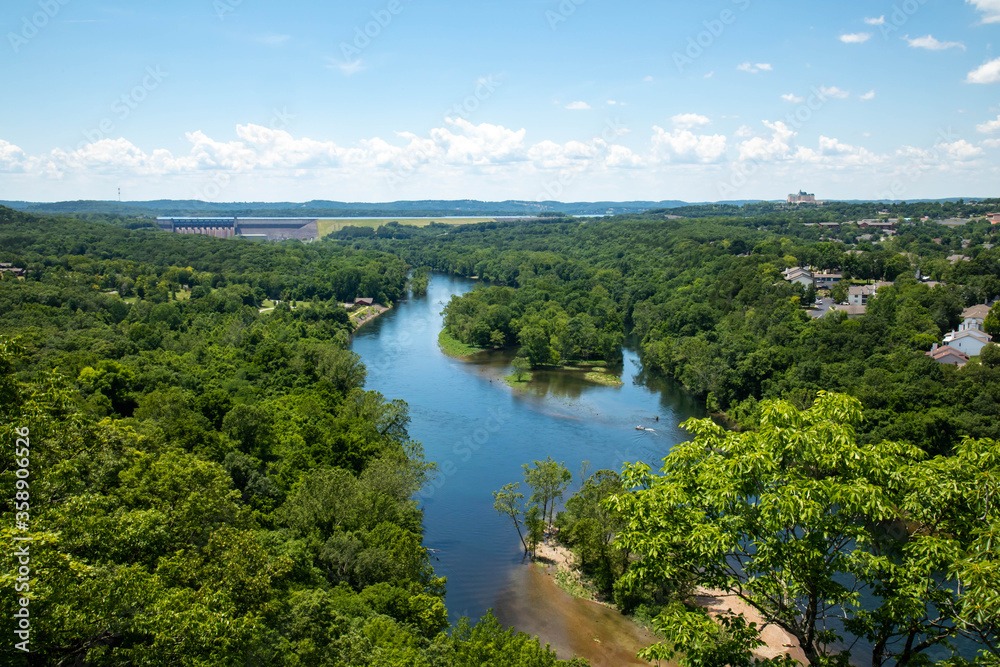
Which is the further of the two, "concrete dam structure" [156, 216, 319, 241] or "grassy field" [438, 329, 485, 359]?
"concrete dam structure" [156, 216, 319, 241]

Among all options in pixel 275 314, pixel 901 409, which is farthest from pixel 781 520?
pixel 275 314

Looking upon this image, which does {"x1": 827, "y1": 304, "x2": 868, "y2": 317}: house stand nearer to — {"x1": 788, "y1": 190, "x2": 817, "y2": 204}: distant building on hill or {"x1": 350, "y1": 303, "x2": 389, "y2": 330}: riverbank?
{"x1": 350, "y1": 303, "x2": 389, "y2": 330}: riverbank

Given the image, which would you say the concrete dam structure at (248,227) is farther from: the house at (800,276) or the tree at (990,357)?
the tree at (990,357)

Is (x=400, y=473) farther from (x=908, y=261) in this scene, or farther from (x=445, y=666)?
(x=908, y=261)

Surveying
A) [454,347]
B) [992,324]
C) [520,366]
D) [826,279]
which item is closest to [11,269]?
[454,347]

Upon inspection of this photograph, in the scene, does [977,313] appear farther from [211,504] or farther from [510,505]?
[211,504]

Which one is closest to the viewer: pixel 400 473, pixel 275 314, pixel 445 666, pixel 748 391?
pixel 445 666

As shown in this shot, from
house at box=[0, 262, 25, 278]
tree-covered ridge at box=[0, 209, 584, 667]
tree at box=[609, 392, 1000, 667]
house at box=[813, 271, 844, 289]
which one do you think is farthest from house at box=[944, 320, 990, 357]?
house at box=[0, 262, 25, 278]
